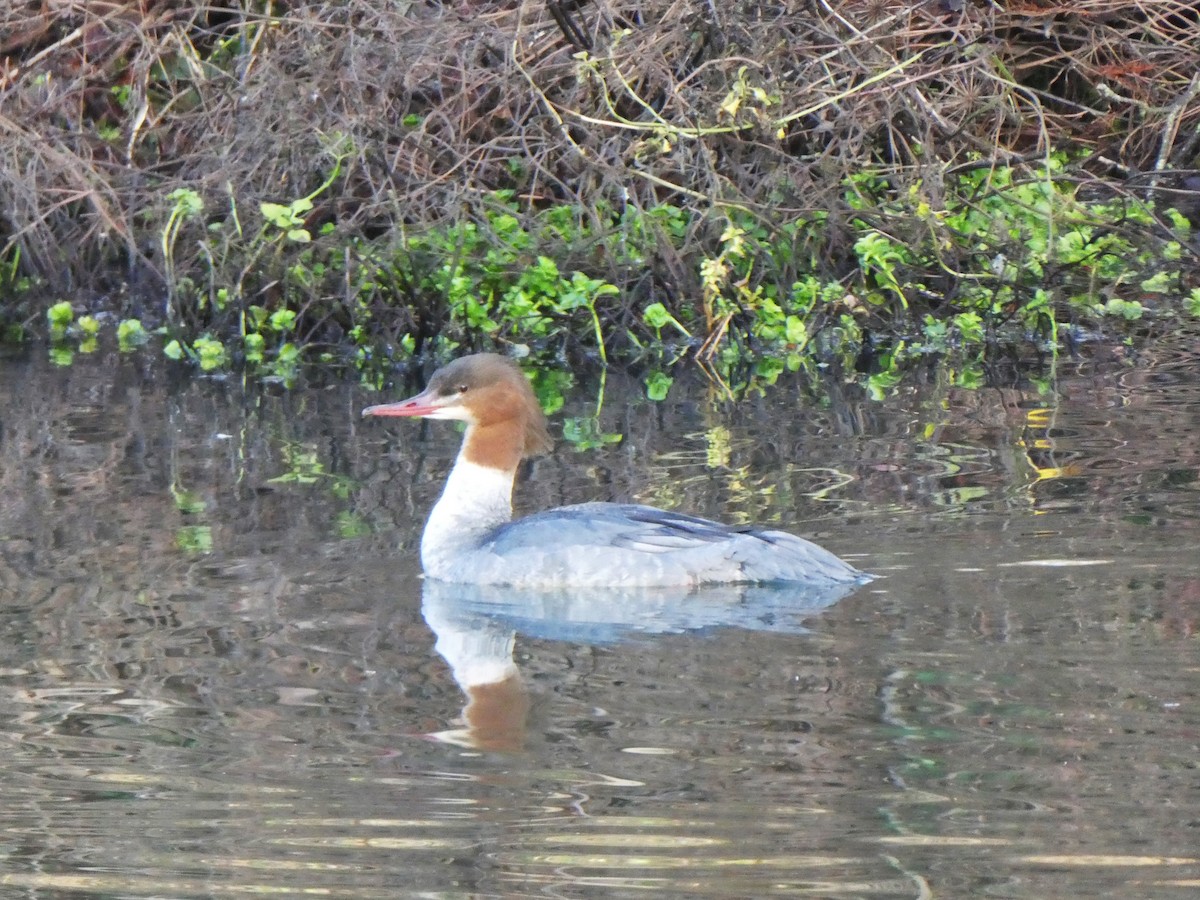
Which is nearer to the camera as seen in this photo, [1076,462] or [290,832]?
[290,832]

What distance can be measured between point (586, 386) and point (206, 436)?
217cm

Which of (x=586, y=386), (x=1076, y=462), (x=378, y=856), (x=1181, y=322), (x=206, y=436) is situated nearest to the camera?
(x=378, y=856)

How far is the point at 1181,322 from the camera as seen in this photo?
1165 cm

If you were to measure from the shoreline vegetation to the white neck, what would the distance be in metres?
3.03

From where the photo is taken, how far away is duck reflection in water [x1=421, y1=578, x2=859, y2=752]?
5828mm

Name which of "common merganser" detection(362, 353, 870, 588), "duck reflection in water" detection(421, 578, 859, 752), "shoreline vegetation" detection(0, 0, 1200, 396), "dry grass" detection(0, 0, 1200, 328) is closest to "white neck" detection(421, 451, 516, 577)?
"common merganser" detection(362, 353, 870, 588)

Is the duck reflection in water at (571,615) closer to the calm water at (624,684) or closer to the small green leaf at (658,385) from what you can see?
the calm water at (624,684)

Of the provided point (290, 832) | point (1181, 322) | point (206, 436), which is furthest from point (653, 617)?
point (1181, 322)

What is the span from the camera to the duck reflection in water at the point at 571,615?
19.1 ft

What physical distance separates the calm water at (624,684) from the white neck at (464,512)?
0.19 m

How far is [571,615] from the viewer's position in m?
6.45

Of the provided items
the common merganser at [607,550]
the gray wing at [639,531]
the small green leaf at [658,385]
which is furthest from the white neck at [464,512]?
the small green leaf at [658,385]

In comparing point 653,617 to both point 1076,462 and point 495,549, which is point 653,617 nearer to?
point 495,549

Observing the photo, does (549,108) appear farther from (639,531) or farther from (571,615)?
(571,615)
